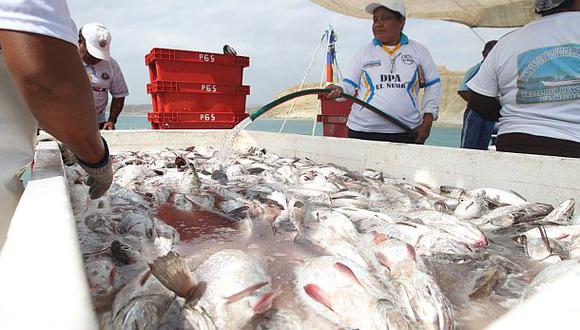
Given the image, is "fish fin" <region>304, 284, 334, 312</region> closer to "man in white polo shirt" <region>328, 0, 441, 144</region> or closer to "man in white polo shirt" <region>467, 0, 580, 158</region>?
"man in white polo shirt" <region>467, 0, 580, 158</region>

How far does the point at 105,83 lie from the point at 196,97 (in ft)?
5.41

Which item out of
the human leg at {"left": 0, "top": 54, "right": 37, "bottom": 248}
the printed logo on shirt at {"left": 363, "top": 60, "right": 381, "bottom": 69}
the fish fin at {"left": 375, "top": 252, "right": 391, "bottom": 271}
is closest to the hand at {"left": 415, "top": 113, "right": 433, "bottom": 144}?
the printed logo on shirt at {"left": 363, "top": 60, "right": 381, "bottom": 69}

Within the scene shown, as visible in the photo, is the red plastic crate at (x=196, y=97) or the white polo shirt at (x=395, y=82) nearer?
the white polo shirt at (x=395, y=82)

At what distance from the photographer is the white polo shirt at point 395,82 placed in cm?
402

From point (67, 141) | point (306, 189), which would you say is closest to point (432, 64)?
point (306, 189)

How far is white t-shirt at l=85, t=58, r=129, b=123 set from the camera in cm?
514

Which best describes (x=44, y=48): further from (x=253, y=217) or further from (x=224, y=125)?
(x=224, y=125)

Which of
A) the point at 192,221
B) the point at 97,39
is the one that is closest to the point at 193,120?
the point at 97,39

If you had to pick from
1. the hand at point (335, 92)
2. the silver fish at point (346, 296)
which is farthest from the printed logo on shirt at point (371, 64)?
the silver fish at point (346, 296)

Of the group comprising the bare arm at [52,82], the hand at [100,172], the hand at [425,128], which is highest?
the bare arm at [52,82]

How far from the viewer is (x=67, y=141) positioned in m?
1.29

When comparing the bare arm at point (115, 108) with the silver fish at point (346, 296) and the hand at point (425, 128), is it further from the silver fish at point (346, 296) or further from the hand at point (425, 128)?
the silver fish at point (346, 296)

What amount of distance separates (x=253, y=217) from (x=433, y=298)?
1.25m

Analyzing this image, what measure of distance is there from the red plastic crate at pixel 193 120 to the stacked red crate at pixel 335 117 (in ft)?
5.10
